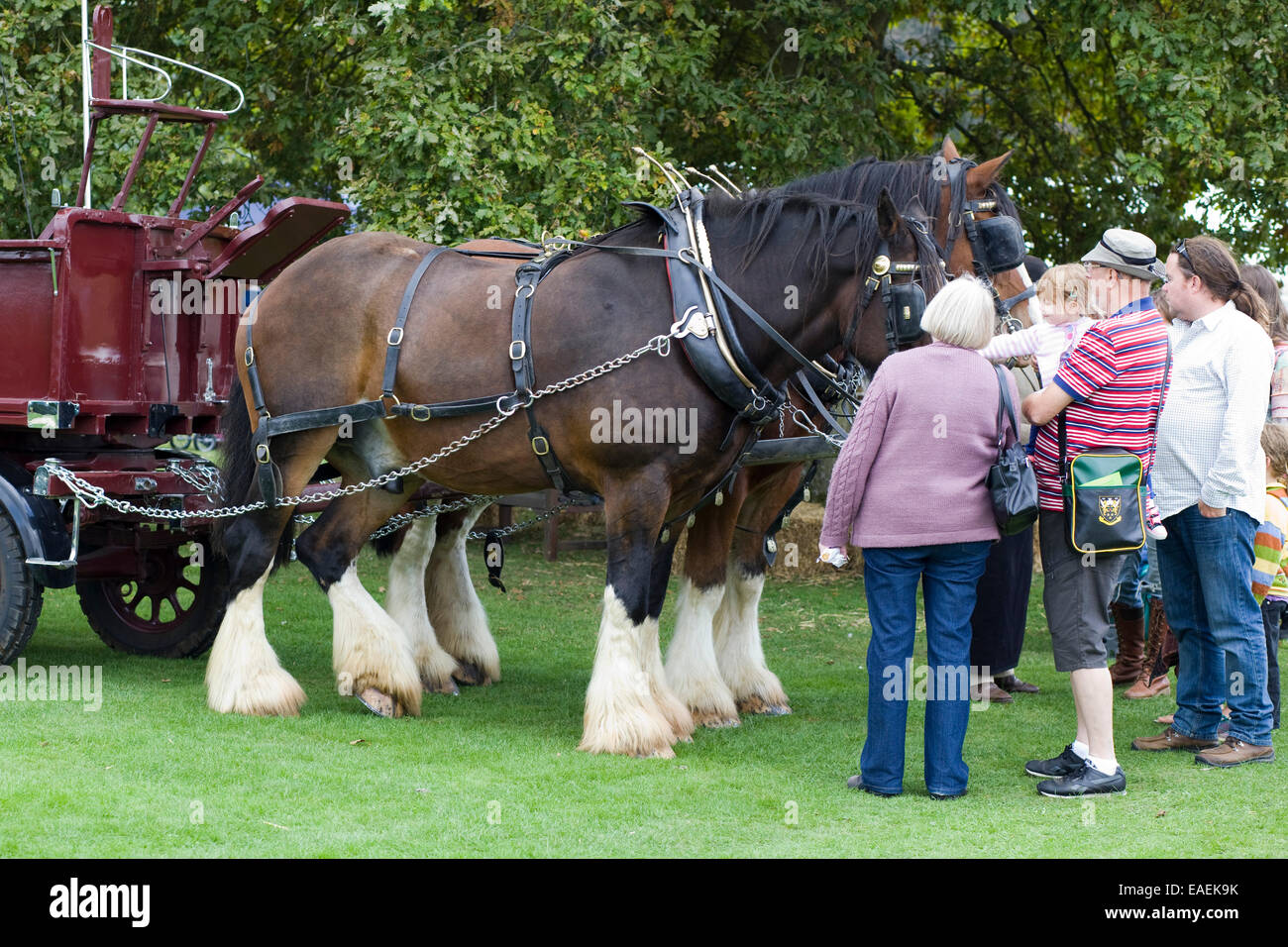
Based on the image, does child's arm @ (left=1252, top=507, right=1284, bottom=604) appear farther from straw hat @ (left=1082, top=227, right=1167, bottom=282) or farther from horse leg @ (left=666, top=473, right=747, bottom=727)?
horse leg @ (left=666, top=473, right=747, bottom=727)

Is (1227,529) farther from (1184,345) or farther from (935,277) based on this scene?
(935,277)

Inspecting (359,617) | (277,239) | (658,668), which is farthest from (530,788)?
(277,239)

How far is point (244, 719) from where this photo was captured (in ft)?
18.4

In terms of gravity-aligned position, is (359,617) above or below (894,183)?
below

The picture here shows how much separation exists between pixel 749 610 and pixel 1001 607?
112 centimetres

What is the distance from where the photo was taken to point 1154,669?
6.62 meters

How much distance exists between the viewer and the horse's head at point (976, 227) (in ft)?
17.0

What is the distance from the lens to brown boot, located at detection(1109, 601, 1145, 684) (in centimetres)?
687

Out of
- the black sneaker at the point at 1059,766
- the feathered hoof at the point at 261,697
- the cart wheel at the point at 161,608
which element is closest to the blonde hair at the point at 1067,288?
the black sneaker at the point at 1059,766

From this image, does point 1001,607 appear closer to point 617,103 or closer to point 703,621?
point 703,621

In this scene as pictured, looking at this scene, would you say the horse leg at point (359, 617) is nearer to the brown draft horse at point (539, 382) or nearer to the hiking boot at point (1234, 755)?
the brown draft horse at point (539, 382)

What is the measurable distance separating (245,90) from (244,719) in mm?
6597

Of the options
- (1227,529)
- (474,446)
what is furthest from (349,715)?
(1227,529)

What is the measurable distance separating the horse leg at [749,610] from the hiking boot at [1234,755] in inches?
70.8
